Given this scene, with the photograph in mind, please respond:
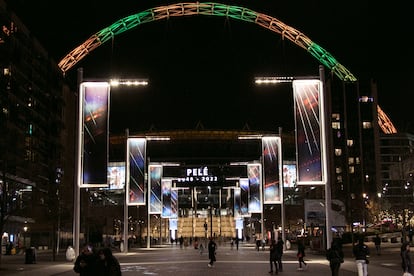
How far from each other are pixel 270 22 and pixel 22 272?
47938 mm

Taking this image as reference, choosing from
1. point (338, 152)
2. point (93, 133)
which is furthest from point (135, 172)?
point (338, 152)

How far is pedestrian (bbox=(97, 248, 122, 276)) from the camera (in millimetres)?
14539

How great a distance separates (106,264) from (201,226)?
146918mm

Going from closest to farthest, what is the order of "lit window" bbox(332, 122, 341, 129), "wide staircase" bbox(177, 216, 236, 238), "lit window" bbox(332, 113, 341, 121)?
1. "wide staircase" bbox(177, 216, 236, 238)
2. "lit window" bbox(332, 113, 341, 121)
3. "lit window" bbox(332, 122, 341, 129)

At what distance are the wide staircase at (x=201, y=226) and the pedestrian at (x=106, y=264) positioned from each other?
13812 cm

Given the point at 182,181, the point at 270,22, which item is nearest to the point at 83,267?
the point at 270,22

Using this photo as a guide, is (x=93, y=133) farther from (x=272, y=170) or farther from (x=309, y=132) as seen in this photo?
(x=272, y=170)

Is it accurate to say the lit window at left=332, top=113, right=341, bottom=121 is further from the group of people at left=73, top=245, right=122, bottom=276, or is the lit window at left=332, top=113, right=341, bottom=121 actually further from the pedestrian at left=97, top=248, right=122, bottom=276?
the group of people at left=73, top=245, right=122, bottom=276

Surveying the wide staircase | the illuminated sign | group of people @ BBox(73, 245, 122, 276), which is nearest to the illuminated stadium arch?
the illuminated sign

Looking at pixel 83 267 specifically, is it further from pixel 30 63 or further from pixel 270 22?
pixel 30 63

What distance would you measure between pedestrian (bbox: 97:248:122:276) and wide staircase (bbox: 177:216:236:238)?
5438 inches

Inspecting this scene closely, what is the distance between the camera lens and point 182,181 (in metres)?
111

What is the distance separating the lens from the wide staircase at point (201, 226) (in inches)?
6083

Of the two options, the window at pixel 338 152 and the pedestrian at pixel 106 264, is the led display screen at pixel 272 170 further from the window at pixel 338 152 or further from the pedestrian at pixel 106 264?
the window at pixel 338 152
